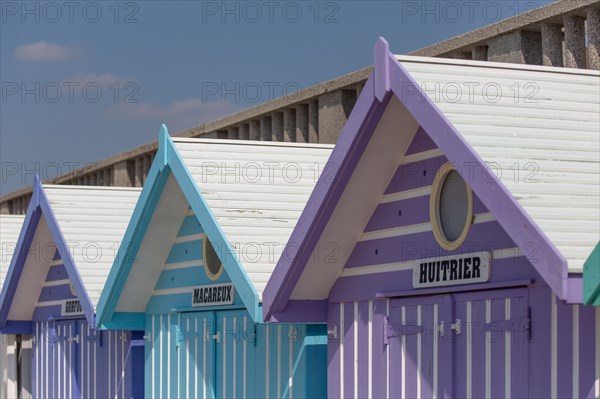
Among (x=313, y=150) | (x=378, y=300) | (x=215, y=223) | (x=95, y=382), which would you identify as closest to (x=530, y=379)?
(x=378, y=300)

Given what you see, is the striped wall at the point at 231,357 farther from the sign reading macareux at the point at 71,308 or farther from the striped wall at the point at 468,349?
the sign reading macareux at the point at 71,308

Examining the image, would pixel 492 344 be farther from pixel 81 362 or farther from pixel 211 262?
pixel 81 362

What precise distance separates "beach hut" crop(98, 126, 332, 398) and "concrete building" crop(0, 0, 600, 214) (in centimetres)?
155

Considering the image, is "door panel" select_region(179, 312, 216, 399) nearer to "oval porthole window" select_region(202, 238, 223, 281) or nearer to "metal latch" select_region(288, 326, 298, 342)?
"oval porthole window" select_region(202, 238, 223, 281)

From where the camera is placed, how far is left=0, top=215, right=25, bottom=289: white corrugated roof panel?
17.6 meters

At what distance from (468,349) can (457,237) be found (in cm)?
68

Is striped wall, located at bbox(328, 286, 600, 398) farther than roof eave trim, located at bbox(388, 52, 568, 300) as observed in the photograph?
Yes

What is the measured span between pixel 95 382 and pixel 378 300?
6.49 m

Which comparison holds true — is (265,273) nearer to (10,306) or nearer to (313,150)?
(313,150)

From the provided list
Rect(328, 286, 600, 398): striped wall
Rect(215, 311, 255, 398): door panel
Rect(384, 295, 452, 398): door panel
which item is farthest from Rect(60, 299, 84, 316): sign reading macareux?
Rect(384, 295, 452, 398): door panel

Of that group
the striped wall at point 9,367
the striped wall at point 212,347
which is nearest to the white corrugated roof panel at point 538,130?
the striped wall at point 212,347

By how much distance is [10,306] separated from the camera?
54.5ft

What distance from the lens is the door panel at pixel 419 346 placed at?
8.00 m

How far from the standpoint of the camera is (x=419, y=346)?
27.2 feet
